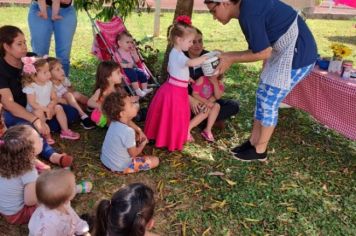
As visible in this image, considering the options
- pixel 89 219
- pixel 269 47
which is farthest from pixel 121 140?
pixel 269 47

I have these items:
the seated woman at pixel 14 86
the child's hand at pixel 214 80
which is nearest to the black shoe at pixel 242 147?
the child's hand at pixel 214 80

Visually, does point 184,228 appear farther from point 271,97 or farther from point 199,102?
point 199,102

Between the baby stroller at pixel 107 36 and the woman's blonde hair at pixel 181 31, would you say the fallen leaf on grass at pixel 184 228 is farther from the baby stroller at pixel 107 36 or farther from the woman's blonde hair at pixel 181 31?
the baby stroller at pixel 107 36

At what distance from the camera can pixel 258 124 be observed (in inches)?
175

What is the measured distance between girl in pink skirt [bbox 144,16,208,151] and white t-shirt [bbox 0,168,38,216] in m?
1.61

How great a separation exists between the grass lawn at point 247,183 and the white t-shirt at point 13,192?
0.77 feet

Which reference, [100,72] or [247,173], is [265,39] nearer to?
[247,173]

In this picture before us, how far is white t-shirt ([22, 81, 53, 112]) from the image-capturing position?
13.4ft

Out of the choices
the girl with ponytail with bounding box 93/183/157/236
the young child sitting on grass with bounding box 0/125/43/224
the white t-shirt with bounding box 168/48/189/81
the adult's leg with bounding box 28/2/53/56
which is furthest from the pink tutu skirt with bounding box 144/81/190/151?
the girl with ponytail with bounding box 93/183/157/236

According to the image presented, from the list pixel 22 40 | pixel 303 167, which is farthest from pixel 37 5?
pixel 303 167

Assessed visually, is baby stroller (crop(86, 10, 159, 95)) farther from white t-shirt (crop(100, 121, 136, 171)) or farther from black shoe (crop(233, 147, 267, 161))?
black shoe (crop(233, 147, 267, 161))

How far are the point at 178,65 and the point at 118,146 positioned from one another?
40.7 inches

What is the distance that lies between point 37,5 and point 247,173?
3.27 meters

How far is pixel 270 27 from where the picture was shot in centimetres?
361
